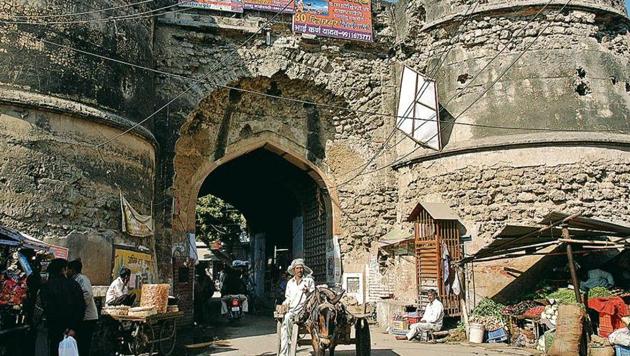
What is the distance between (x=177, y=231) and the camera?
38.8 ft

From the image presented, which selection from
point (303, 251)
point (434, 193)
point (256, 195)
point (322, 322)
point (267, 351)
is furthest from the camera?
point (256, 195)

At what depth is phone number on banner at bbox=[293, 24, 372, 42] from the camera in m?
12.8

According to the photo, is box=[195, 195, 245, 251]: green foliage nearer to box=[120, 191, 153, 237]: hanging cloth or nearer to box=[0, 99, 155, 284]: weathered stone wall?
box=[120, 191, 153, 237]: hanging cloth

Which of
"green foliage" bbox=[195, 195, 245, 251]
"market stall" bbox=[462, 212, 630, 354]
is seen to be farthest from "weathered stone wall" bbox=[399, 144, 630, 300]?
"green foliage" bbox=[195, 195, 245, 251]

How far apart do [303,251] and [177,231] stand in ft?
15.1

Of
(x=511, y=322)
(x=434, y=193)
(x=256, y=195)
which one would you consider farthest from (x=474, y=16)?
(x=256, y=195)

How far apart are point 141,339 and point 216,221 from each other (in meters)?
19.1

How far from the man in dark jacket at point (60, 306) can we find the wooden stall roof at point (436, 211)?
670 cm

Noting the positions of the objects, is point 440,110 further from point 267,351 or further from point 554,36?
point 267,351

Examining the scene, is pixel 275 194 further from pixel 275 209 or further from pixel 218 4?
pixel 218 4

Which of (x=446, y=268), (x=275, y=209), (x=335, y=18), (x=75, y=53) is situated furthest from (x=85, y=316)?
(x=275, y=209)

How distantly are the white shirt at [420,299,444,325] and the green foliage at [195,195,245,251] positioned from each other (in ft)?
53.7

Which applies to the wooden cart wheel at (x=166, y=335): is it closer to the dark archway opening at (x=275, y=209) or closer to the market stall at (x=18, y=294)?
the market stall at (x=18, y=294)

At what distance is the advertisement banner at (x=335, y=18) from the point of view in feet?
42.2
